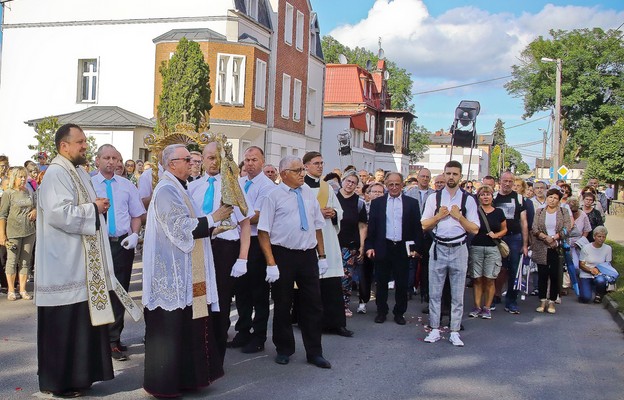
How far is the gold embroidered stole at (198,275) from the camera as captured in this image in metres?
5.83

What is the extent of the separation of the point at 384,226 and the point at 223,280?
3361 millimetres

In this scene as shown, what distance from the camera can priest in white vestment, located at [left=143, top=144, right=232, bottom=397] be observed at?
563 cm

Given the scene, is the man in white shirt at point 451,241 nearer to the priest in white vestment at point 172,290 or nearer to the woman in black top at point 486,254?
the woman in black top at point 486,254

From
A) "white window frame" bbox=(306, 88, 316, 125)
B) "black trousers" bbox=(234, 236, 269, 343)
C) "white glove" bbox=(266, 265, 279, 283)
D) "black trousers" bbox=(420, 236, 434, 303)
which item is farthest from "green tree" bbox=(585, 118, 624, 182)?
"white glove" bbox=(266, 265, 279, 283)

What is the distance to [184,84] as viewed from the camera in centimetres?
2312

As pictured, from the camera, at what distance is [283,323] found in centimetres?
716

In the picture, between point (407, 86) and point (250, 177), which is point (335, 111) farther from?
point (250, 177)

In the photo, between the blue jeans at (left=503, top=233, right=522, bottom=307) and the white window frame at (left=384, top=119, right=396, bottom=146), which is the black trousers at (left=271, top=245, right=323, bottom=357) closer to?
the blue jeans at (left=503, top=233, right=522, bottom=307)

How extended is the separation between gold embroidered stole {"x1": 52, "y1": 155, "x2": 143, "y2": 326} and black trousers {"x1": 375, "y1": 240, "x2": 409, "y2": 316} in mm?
4414

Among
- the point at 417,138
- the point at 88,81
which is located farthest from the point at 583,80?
the point at 88,81

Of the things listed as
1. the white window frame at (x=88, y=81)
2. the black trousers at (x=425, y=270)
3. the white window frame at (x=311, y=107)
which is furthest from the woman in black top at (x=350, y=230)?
the white window frame at (x=311, y=107)

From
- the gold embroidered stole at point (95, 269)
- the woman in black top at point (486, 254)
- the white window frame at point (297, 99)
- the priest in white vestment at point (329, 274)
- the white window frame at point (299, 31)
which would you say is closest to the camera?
the gold embroidered stole at point (95, 269)

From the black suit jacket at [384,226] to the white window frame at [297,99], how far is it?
81.8 ft

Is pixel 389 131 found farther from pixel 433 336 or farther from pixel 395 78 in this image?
pixel 433 336
